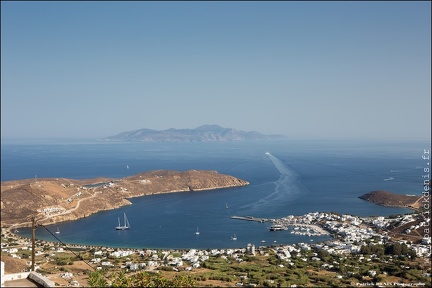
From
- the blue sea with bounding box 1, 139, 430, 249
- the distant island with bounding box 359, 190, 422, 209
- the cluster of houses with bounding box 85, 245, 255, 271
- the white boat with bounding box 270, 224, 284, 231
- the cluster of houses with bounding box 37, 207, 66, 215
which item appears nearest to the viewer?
the cluster of houses with bounding box 85, 245, 255, 271

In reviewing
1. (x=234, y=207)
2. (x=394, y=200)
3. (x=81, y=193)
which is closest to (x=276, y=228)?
(x=234, y=207)

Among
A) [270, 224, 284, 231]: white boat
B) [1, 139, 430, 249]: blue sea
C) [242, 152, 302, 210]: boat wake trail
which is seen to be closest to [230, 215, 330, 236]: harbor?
[270, 224, 284, 231]: white boat

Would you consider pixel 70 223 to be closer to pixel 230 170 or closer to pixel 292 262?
pixel 292 262

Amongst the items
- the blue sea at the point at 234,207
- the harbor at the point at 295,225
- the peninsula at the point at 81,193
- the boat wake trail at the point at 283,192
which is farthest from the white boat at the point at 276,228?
the peninsula at the point at 81,193

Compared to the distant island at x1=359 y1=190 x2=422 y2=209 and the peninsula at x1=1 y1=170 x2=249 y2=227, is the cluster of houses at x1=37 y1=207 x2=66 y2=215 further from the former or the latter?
the distant island at x1=359 y1=190 x2=422 y2=209

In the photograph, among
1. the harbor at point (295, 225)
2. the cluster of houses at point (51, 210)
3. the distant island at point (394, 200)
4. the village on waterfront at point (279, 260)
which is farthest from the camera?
the distant island at point (394, 200)

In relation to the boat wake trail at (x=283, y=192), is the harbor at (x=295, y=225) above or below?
below

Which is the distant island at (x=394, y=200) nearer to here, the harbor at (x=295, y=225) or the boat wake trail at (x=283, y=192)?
the boat wake trail at (x=283, y=192)
